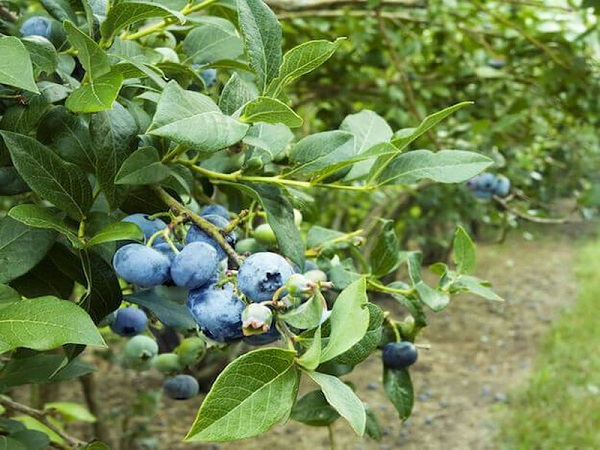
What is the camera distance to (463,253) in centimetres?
86

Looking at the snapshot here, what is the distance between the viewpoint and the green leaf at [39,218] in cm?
54

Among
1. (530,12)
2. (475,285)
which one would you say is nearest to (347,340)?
(475,285)

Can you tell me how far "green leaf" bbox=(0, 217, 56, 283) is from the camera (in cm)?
58

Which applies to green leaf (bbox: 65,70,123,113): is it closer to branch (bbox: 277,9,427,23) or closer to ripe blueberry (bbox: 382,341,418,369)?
ripe blueberry (bbox: 382,341,418,369)

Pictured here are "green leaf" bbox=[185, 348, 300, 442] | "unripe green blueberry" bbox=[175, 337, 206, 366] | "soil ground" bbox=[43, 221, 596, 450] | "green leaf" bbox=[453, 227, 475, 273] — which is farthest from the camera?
"soil ground" bbox=[43, 221, 596, 450]

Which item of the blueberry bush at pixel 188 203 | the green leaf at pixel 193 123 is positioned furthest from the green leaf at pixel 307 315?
the green leaf at pixel 193 123

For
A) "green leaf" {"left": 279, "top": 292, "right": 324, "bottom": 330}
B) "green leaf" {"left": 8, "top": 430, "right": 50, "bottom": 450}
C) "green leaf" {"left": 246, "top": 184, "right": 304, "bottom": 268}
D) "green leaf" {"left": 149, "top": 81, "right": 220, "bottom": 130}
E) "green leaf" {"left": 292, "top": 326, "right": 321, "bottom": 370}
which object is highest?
"green leaf" {"left": 149, "top": 81, "right": 220, "bottom": 130}

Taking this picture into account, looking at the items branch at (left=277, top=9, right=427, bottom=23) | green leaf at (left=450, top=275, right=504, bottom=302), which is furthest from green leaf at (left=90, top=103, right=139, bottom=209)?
branch at (left=277, top=9, right=427, bottom=23)

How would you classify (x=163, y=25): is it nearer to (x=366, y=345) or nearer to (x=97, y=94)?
(x=97, y=94)

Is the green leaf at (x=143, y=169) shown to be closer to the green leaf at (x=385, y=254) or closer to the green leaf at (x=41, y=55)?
the green leaf at (x=41, y=55)

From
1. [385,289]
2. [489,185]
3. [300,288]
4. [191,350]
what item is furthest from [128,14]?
[489,185]

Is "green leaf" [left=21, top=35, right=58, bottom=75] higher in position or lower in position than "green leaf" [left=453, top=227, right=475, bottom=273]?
higher

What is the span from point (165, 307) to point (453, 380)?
3488 millimetres

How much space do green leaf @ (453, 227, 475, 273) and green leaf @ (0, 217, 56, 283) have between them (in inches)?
18.2
